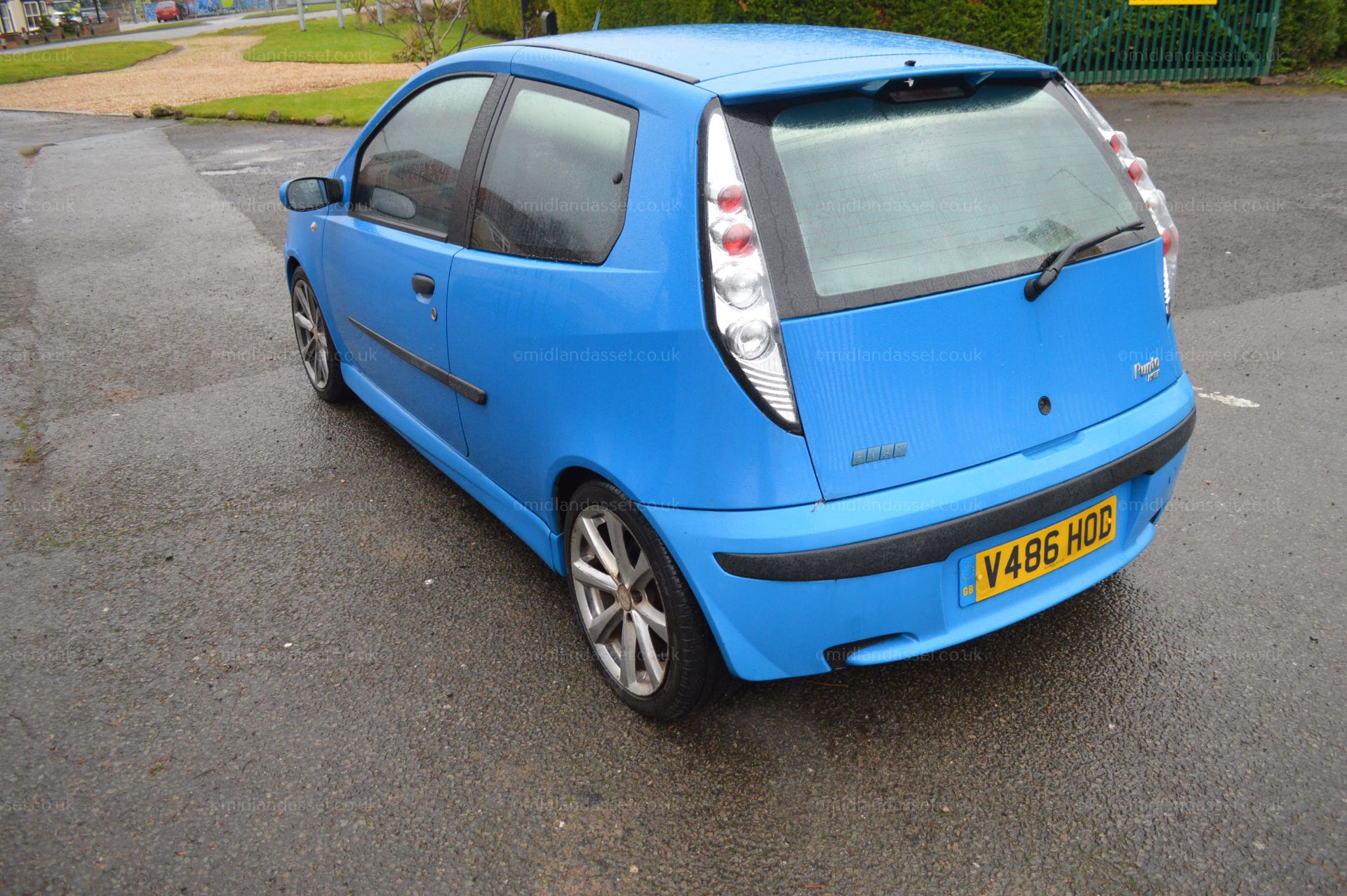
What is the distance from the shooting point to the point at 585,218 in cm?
265

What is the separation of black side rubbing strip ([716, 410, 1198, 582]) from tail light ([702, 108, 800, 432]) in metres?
0.29

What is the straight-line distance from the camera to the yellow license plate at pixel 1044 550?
2426 mm

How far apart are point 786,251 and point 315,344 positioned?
3.33 m

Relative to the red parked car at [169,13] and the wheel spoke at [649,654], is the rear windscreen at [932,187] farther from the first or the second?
the red parked car at [169,13]

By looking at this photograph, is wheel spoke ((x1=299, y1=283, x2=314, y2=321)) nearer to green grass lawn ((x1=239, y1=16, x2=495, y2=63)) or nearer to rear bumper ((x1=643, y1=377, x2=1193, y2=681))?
rear bumper ((x1=643, y1=377, x2=1193, y2=681))

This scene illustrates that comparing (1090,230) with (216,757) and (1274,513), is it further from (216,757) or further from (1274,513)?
(216,757)

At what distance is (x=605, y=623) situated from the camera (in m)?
2.85

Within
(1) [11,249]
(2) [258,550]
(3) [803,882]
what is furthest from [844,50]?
(1) [11,249]

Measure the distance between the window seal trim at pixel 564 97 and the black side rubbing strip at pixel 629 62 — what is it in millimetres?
104

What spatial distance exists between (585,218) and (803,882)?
65.6 inches

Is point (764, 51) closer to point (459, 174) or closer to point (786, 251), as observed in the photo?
point (786, 251)

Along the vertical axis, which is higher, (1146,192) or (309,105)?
(1146,192)

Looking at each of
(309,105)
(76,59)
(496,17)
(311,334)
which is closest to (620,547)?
(311,334)

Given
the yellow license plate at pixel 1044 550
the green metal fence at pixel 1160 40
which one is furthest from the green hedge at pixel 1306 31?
the yellow license plate at pixel 1044 550
